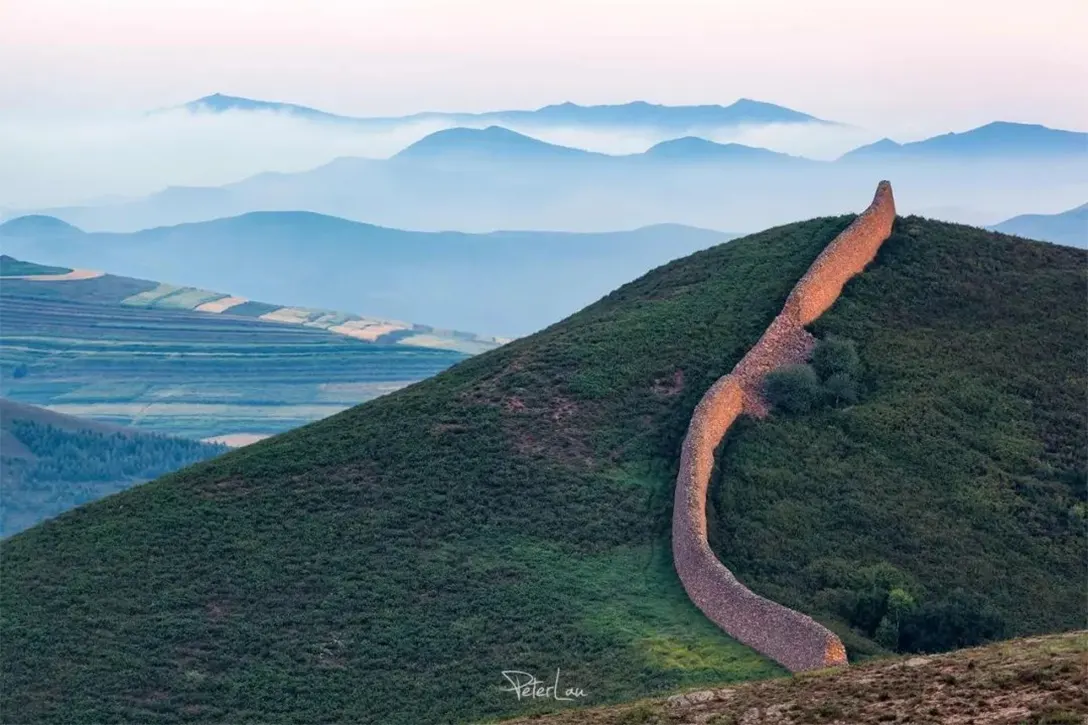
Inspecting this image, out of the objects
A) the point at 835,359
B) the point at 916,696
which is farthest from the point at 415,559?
the point at 916,696

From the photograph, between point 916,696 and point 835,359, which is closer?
point 916,696

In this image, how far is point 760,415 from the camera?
191 feet

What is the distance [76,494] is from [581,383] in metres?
135

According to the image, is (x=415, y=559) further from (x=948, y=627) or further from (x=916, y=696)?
(x=916, y=696)

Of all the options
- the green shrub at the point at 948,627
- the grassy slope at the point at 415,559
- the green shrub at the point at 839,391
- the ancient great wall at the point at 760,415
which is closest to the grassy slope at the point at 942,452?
the green shrub at the point at 839,391

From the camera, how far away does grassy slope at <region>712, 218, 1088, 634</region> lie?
50281mm

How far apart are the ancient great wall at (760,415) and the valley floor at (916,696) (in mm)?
6533

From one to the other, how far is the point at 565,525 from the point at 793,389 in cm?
996

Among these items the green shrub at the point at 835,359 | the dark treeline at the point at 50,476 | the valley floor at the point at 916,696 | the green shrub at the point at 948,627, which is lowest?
the dark treeline at the point at 50,476

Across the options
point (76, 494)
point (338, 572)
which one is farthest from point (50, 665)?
point (76, 494)

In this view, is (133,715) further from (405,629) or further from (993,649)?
(993,649)

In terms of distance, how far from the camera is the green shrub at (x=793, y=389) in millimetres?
58594

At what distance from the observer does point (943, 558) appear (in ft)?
166

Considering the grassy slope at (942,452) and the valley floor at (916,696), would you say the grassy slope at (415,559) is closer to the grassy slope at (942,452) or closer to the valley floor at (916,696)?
the grassy slope at (942,452)
